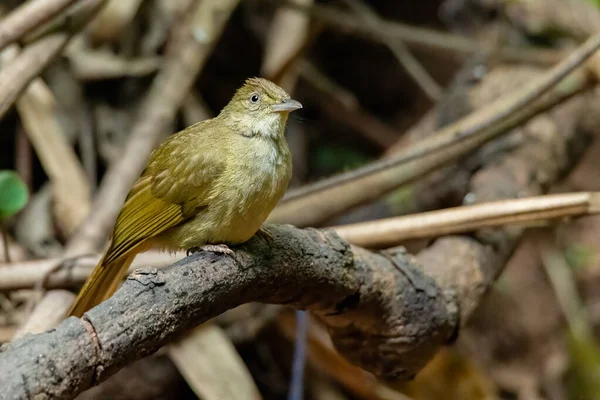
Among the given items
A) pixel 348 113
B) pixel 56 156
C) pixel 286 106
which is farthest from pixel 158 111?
pixel 348 113

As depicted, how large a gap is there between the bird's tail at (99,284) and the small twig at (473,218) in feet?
3.25

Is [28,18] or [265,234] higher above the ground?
[28,18]

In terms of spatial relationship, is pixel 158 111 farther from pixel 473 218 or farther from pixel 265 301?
pixel 265 301

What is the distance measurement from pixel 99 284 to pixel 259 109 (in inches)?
35.0

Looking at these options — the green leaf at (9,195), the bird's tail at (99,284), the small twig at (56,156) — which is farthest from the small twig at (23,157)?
the bird's tail at (99,284)

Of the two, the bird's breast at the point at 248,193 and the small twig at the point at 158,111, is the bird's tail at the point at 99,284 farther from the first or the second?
the small twig at the point at 158,111

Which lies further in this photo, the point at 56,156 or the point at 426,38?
the point at 426,38

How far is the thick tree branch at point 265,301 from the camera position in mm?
1682

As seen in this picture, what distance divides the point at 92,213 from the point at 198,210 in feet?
4.78

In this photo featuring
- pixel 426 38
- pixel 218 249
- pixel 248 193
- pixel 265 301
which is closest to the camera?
pixel 218 249

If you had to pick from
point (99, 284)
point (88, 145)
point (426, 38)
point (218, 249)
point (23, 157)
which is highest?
point (426, 38)

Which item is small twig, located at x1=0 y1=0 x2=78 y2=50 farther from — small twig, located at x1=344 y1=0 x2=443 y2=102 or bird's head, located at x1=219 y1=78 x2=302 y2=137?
small twig, located at x1=344 y1=0 x2=443 y2=102

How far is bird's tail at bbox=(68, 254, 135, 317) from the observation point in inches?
105

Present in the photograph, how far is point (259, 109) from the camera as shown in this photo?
268 cm
